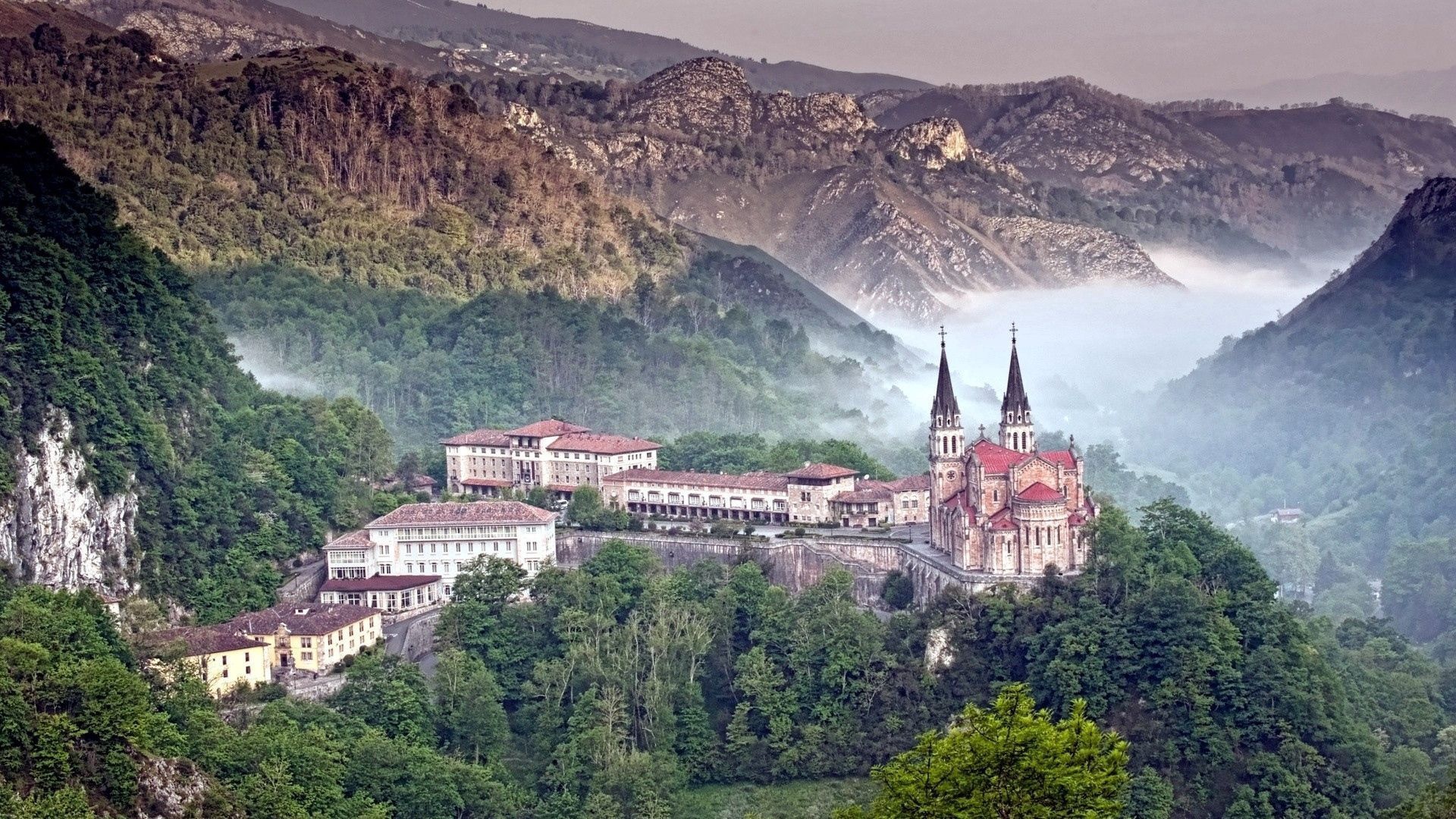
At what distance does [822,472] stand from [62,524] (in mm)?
33238

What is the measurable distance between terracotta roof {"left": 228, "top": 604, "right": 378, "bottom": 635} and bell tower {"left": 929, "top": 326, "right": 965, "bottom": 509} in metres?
23.5

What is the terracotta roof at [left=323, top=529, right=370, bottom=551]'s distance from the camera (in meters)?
90.2

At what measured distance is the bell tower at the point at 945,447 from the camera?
85688 mm

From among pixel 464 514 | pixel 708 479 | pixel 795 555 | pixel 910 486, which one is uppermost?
pixel 708 479

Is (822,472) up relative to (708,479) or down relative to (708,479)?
down

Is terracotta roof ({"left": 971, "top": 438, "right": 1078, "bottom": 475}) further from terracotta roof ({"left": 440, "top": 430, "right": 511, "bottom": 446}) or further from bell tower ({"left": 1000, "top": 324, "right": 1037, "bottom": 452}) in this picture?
terracotta roof ({"left": 440, "top": 430, "right": 511, "bottom": 446})

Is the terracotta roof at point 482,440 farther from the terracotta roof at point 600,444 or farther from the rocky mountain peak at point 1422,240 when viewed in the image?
the rocky mountain peak at point 1422,240

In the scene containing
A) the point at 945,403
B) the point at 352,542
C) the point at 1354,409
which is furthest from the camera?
the point at 1354,409

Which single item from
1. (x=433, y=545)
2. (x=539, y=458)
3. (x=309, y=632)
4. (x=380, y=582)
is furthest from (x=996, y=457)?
(x=539, y=458)

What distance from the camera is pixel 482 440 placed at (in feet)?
346

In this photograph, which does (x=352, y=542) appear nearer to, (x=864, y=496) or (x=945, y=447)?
(x=864, y=496)

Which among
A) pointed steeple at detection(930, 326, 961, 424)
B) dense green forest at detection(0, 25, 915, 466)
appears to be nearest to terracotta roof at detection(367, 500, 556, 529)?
pointed steeple at detection(930, 326, 961, 424)

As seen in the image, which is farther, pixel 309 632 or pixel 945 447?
pixel 945 447

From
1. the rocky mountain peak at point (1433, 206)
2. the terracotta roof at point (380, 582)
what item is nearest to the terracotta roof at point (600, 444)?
the terracotta roof at point (380, 582)
